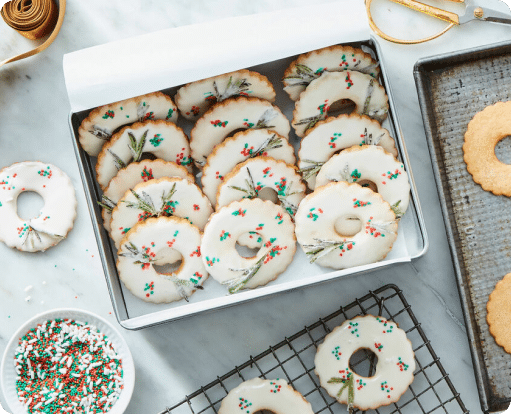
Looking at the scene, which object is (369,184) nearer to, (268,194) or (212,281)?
(268,194)

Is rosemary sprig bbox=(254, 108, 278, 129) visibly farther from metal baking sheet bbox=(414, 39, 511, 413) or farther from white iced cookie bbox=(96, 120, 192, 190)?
metal baking sheet bbox=(414, 39, 511, 413)

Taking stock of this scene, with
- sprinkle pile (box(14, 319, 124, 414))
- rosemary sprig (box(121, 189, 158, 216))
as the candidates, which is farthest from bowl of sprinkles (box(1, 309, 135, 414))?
rosemary sprig (box(121, 189, 158, 216))

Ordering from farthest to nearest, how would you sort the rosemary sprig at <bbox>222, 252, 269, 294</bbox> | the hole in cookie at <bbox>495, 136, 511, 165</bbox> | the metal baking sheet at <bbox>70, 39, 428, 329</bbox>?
Answer: the hole in cookie at <bbox>495, 136, 511, 165</bbox> → the rosemary sprig at <bbox>222, 252, 269, 294</bbox> → the metal baking sheet at <bbox>70, 39, 428, 329</bbox>

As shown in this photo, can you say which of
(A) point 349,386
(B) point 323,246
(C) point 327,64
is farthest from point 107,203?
(A) point 349,386

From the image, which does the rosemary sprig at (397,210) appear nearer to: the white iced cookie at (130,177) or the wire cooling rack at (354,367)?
the wire cooling rack at (354,367)

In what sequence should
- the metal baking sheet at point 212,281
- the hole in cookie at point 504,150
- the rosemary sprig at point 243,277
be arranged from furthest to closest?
the hole in cookie at point 504,150 → the rosemary sprig at point 243,277 → the metal baking sheet at point 212,281

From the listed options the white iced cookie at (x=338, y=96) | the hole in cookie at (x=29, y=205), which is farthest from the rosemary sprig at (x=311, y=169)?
the hole in cookie at (x=29, y=205)
